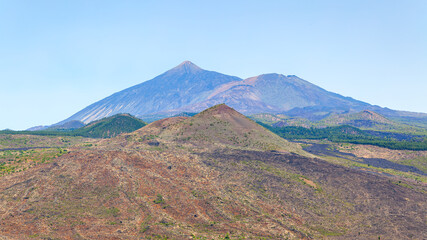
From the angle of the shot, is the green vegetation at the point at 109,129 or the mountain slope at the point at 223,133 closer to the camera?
the mountain slope at the point at 223,133

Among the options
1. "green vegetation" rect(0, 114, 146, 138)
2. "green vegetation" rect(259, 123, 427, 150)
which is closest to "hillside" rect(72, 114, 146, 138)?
"green vegetation" rect(0, 114, 146, 138)

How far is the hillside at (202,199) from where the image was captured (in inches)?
1649

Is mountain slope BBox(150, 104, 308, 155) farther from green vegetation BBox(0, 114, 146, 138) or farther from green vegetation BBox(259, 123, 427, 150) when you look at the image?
green vegetation BBox(0, 114, 146, 138)

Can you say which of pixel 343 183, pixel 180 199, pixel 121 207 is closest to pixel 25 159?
pixel 121 207

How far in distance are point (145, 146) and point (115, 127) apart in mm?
89392

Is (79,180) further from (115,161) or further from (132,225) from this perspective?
(132,225)

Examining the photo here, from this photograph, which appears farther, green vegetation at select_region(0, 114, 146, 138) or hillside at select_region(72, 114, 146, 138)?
hillside at select_region(72, 114, 146, 138)

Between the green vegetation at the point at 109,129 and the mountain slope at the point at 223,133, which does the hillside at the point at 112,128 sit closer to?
the green vegetation at the point at 109,129

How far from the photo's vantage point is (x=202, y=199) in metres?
51.9

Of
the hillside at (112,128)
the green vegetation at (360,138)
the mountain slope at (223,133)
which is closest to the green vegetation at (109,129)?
the hillside at (112,128)

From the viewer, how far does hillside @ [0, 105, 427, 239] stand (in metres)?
41.9

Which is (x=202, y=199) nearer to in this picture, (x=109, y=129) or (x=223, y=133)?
(x=223, y=133)

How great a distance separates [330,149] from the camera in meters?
127

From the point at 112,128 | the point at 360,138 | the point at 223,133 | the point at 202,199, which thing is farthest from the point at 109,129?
the point at 360,138
